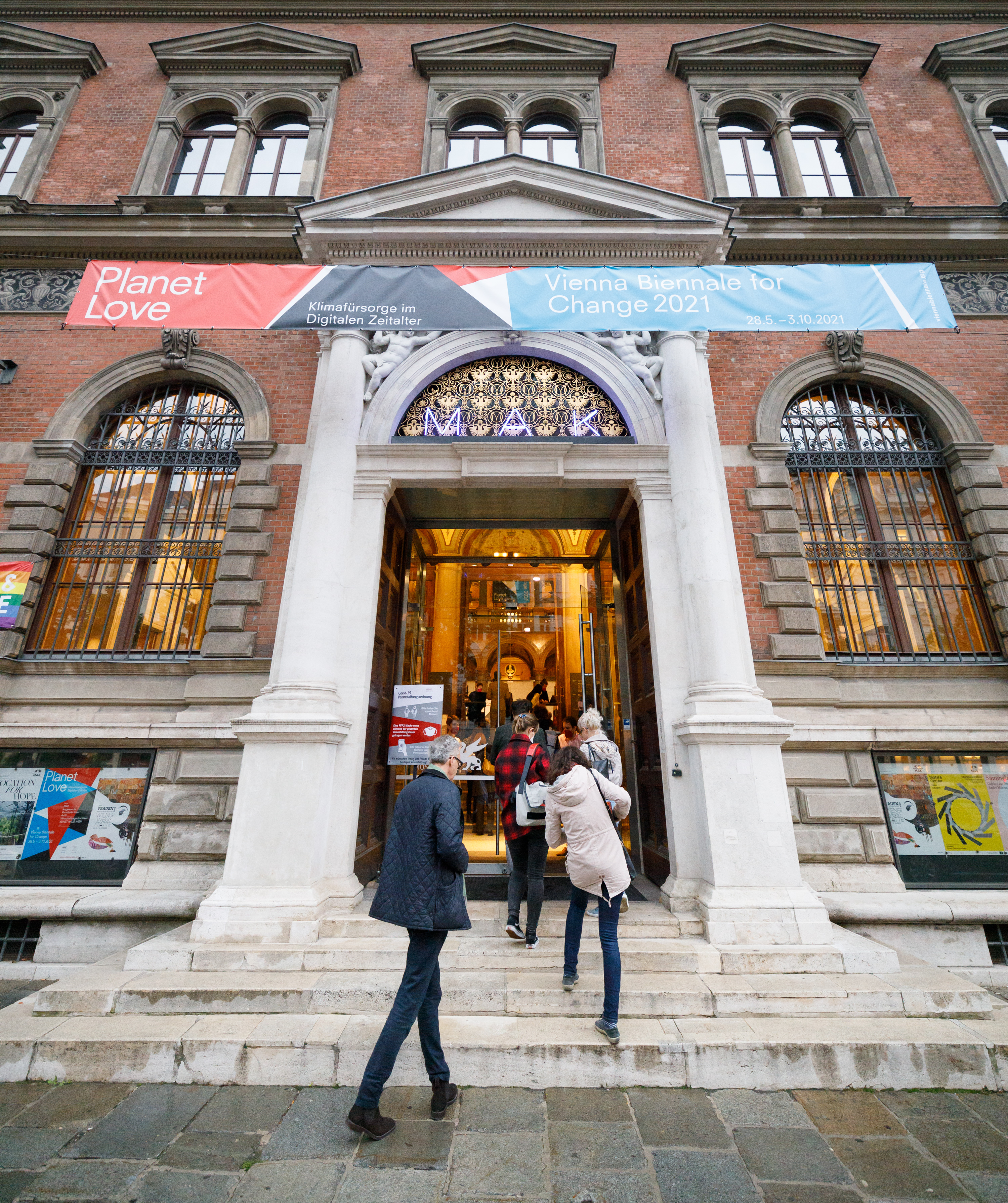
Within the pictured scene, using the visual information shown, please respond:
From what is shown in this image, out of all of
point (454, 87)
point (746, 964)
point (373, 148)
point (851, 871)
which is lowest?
point (746, 964)

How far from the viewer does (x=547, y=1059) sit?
12.5 ft

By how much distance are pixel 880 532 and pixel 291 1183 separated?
9.04 metres

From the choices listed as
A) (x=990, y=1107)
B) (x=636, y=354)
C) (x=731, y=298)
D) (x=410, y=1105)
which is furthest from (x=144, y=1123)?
(x=636, y=354)

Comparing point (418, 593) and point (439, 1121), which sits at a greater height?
point (418, 593)

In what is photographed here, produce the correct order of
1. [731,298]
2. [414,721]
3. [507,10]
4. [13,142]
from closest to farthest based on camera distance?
[731,298] < [414,721] < [13,142] < [507,10]

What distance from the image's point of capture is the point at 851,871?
6.55 m

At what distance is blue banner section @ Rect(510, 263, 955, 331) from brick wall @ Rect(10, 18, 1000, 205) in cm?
477

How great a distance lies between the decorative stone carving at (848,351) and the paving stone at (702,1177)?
364 inches

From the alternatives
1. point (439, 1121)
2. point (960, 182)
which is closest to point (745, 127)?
point (960, 182)

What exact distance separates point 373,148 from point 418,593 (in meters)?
8.31

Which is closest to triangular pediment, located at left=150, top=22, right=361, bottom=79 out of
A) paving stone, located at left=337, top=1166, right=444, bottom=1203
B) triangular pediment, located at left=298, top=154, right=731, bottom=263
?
triangular pediment, located at left=298, top=154, right=731, bottom=263

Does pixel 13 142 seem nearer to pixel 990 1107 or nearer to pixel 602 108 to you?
pixel 602 108

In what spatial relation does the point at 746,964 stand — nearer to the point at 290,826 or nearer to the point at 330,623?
the point at 290,826

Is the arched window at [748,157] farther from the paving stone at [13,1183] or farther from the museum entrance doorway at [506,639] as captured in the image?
the paving stone at [13,1183]
